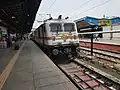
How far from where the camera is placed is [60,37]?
10289 mm

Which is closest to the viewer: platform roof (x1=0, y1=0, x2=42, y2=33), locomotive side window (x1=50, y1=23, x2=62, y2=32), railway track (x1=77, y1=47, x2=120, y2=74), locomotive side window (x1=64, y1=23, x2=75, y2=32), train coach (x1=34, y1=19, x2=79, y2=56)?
railway track (x1=77, y1=47, x2=120, y2=74)

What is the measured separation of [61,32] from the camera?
10.4 metres

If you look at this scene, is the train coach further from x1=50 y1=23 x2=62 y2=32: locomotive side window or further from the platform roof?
the platform roof

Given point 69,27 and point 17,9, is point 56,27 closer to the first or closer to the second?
point 69,27

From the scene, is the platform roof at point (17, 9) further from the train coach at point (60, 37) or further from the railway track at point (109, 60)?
the railway track at point (109, 60)

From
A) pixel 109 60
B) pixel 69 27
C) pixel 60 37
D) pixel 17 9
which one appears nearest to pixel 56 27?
pixel 60 37

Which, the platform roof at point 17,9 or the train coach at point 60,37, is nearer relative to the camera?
the train coach at point 60,37

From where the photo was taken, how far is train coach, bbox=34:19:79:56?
33.4ft

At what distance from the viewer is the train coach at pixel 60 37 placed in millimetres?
10195

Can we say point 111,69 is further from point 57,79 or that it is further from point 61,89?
point 61,89

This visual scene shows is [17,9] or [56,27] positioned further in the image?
[17,9]

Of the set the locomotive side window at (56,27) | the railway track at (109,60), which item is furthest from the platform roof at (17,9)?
the railway track at (109,60)

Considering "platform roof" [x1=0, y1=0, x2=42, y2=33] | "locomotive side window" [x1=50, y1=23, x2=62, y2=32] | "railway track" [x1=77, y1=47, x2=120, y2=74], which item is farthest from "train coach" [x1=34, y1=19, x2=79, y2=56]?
"platform roof" [x1=0, y1=0, x2=42, y2=33]

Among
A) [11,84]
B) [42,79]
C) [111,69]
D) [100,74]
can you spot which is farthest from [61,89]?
[111,69]
